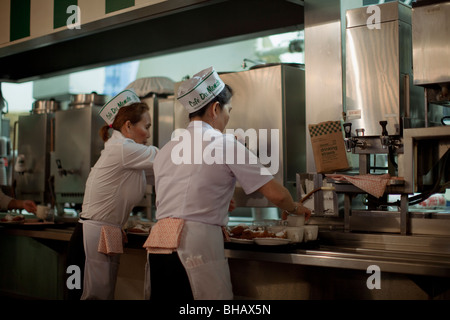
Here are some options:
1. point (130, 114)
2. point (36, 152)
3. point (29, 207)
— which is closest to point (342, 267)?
point (130, 114)

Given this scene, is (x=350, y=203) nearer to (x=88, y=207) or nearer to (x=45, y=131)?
(x=88, y=207)

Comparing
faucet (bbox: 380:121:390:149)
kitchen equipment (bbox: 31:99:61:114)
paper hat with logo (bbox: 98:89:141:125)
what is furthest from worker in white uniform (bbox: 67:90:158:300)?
kitchen equipment (bbox: 31:99:61:114)

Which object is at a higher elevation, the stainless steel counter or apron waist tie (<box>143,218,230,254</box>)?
apron waist tie (<box>143,218,230,254</box>)

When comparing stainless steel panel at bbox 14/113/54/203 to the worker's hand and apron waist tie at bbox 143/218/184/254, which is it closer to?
the worker's hand

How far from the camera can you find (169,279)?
2.57 m

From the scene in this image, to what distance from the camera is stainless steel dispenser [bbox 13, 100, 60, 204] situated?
5.90m

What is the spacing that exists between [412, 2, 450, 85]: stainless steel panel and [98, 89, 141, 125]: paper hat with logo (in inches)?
76.6

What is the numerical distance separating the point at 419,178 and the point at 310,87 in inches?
42.2

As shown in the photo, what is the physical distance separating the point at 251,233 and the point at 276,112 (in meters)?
1.19

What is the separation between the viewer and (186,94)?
2.68 m

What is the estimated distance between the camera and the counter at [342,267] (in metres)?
2.53

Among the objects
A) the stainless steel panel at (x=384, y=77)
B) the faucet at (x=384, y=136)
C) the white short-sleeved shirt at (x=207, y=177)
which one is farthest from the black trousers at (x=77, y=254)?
the faucet at (x=384, y=136)

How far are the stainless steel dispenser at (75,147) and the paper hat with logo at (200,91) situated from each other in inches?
116

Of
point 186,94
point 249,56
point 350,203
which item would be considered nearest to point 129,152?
point 186,94
